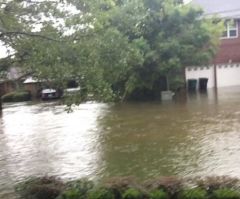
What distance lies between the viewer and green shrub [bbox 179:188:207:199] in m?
6.85

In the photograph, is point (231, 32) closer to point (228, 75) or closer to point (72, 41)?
point (228, 75)

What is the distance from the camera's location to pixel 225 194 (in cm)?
675

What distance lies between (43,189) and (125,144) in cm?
641

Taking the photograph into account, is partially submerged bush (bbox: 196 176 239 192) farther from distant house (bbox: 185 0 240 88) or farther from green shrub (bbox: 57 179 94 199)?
distant house (bbox: 185 0 240 88)

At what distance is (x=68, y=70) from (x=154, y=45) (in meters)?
18.9

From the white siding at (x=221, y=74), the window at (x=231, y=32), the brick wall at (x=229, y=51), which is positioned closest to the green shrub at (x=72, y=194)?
the white siding at (x=221, y=74)

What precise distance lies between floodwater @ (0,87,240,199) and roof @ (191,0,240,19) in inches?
614

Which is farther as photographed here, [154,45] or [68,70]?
[154,45]

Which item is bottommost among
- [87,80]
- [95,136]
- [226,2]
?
[95,136]

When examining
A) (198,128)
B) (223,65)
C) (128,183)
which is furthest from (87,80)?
(223,65)

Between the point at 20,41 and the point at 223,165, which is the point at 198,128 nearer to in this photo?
the point at 223,165

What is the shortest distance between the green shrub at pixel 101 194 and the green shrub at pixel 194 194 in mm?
1063

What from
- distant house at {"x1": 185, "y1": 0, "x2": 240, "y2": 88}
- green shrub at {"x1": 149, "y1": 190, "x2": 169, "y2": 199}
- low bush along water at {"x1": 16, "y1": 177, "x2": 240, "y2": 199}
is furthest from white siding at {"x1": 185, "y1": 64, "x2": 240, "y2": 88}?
green shrub at {"x1": 149, "y1": 190, "x2": 169, "y2": 199}

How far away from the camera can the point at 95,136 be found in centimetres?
1599
